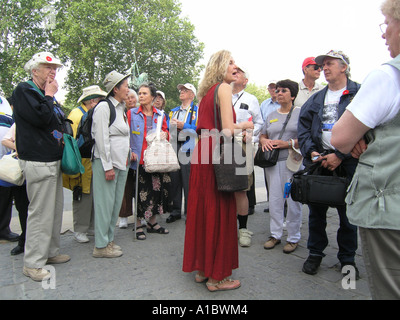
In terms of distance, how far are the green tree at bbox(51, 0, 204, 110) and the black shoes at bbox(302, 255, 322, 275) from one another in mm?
26433

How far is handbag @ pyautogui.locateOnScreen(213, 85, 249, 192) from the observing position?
274 cm

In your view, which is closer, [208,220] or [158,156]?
[208,220]

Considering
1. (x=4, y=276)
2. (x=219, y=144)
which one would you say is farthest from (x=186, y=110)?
(x=4, y=276)

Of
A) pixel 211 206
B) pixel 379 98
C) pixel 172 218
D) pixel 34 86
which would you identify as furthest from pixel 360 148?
pixel 172 218

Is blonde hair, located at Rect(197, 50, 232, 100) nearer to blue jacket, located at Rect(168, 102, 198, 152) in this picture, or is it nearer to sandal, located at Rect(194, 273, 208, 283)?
sandal, located at Rect(194, 273, 208, 283)

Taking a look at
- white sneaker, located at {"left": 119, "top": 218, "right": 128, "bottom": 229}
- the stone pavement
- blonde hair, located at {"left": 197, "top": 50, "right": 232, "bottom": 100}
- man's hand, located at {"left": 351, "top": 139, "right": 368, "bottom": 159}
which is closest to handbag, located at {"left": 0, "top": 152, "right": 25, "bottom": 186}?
the stone pavement

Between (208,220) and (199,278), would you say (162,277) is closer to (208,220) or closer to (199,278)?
(199,278)

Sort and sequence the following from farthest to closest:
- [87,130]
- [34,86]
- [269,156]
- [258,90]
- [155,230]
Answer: [258,90], [155,230], [269,156], [87,130], [34,86]

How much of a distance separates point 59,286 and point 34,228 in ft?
2.18

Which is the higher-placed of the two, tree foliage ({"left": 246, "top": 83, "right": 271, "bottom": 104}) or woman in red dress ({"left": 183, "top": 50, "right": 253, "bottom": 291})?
tree foliage ({"left": 246, "top": 83, "right": 271, "bottom": 104})

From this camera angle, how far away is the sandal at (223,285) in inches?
113

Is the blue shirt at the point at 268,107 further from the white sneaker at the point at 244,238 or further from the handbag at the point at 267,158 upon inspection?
the white sneaker at the point at 244,238

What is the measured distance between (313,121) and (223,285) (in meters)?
2.06

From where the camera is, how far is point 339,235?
10.8ft
